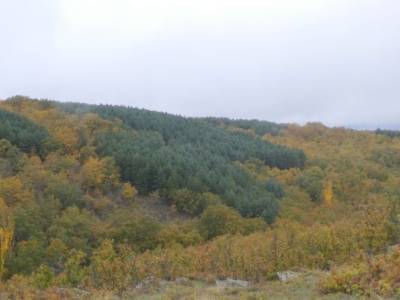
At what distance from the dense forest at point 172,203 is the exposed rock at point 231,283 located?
0.59 meters

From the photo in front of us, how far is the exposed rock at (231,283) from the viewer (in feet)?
52.5

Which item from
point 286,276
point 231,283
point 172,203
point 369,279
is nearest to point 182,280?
point 231,283

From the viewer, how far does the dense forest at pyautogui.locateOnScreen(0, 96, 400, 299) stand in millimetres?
20016

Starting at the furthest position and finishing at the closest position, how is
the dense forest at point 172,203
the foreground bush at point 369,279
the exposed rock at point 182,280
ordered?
the dense forest at point 172,203
the exposed rock at point 182,280
the foreground bush at point 369,279

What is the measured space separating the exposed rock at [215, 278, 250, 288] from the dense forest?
1.93 feet

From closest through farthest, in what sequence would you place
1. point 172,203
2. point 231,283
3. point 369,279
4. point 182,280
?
point 369,279 < point 231,283 < point 182,280 < point 172,203

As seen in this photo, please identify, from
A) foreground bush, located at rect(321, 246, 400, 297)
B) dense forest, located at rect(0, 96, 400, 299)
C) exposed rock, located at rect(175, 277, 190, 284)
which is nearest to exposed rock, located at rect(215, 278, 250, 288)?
dense forest, located at rect(0, 96, 400, 299)

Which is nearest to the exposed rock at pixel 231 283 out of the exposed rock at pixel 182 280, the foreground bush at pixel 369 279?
the exposed rock at pixel 182 280

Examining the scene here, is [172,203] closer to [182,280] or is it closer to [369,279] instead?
[182,280]

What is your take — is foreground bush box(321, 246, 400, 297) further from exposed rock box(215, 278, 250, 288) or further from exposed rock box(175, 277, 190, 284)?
exposed rock box(175, 277, 190, 284)

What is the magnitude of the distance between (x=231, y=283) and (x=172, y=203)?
6209 centimetres

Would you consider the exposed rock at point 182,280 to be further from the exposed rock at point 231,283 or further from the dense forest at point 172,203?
the exposed rock at point 231,283

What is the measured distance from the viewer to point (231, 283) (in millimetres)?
16562

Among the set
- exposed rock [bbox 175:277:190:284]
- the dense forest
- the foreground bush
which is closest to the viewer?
the foreground bush
